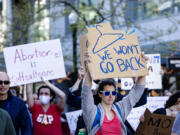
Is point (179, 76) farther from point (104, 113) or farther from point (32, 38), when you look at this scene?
point (104, 113)

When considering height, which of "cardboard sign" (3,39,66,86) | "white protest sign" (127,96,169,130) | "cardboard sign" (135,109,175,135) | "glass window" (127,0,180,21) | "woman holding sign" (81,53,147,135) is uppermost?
"glass window" (127,0,180,21)

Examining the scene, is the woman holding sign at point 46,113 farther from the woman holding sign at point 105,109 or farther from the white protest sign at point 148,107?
the woman holding sign at point 105,109

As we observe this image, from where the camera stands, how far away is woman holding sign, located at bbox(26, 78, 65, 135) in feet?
18.6

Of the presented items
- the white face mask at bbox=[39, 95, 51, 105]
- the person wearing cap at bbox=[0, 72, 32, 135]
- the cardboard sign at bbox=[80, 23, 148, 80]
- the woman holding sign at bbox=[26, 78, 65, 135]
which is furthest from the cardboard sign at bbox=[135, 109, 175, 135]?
the white face mask at bbox=[39, 95, 51, 105]

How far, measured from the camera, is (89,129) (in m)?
4.00

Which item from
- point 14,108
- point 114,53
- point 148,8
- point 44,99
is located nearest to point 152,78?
point 44,99

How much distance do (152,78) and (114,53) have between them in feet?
10.3

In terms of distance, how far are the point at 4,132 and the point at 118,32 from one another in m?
2.11

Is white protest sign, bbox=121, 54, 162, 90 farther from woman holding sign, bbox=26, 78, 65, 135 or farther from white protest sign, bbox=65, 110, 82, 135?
woman holding sign, bbox=26, 78, 65, 135

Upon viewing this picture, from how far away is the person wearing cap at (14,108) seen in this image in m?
4.80

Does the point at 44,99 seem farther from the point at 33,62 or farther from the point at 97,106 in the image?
the point at 97,106

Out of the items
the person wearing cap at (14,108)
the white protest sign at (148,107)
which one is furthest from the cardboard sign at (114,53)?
the white protest sign at (148,107)

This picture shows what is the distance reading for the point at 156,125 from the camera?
14.2 feet

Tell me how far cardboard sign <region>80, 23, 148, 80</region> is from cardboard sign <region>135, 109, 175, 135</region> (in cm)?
53
